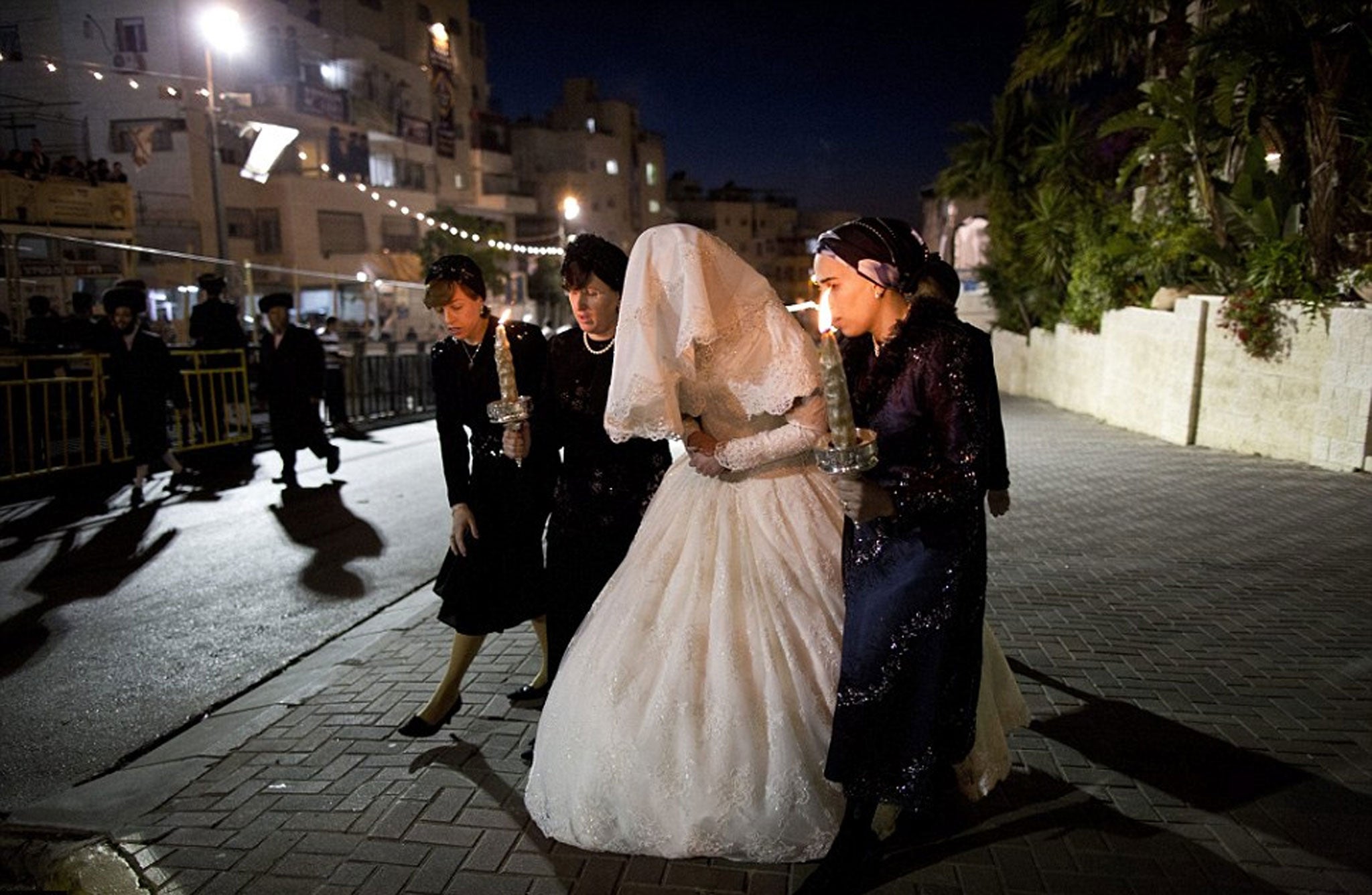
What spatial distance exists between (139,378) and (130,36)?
30888 mm

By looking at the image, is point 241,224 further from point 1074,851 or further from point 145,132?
point 1074,851

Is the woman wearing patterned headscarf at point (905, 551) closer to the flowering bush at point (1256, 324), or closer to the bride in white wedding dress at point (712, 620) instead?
the bride in white wedding dress at point (712, 620)

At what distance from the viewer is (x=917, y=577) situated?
106 inches

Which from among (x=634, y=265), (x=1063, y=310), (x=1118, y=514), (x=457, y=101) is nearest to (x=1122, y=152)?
(x=1063, y=310)

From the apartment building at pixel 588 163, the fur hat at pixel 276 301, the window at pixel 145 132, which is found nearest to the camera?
the fur hat at pixel 276 301

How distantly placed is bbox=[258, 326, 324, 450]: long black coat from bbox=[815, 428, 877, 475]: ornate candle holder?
9.24 m

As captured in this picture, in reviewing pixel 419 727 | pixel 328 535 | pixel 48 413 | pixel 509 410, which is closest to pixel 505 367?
pixel 509 410

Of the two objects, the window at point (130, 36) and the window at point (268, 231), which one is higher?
the window at point (130, 36)

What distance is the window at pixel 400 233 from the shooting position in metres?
42.5

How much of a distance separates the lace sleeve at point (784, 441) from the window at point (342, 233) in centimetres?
3929

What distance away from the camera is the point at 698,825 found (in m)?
A: 2.92

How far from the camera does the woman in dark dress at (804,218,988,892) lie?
2652mm

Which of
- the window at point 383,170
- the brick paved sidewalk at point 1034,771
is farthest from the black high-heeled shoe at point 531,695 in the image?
the window at point 383,170

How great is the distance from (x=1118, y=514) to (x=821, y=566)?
611cm
